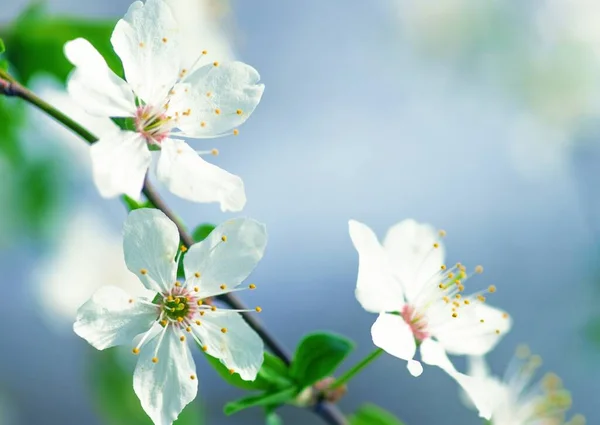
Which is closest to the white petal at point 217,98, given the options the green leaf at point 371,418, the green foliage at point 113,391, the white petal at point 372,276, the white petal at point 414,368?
the white petal at point 372,276

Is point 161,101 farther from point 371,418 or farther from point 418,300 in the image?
point 371,418

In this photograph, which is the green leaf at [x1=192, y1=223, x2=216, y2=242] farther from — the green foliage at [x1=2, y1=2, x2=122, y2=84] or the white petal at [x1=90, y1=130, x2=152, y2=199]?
the green foliage at [x1=2, y1=2, x2=122, y2=84]

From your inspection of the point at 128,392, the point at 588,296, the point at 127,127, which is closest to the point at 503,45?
the point at 588,296

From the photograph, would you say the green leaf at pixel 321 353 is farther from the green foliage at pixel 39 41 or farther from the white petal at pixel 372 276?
the green foliage at pixel 39 41

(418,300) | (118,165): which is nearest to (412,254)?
(418,300)

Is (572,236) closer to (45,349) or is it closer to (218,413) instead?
(218,413)

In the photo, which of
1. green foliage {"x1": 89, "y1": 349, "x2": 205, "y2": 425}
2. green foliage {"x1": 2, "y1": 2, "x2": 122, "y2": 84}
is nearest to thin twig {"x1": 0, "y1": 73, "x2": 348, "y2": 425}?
green foliage {"x1": 2, "y1": 2, "x2": 122, "y2": 84}

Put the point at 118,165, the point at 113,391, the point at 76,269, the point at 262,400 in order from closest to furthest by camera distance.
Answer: the point at 118,165 < the point at 262,400 < the point at 113,391 < the point at 76,269
